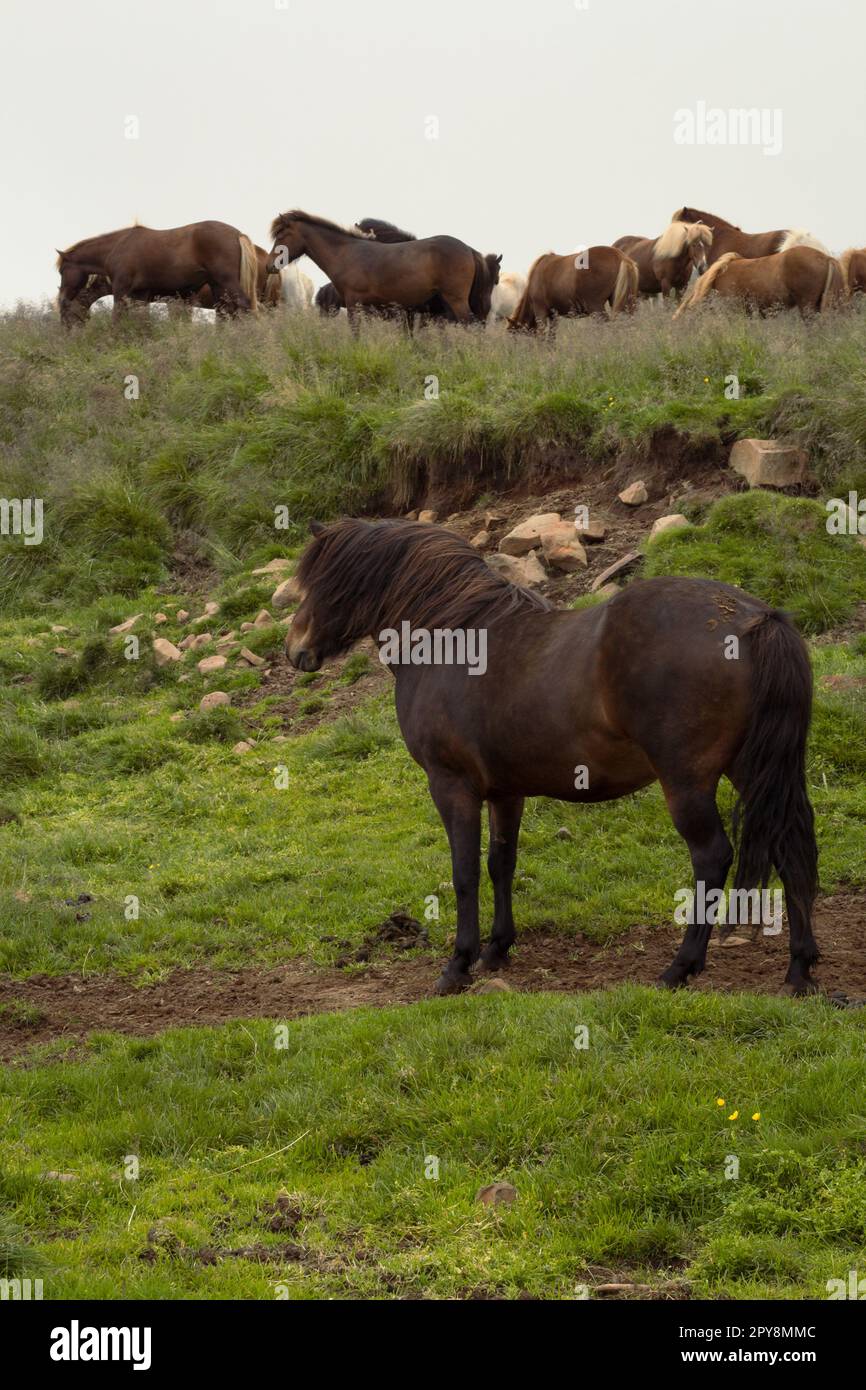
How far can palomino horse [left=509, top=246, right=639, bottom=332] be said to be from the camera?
19.6m

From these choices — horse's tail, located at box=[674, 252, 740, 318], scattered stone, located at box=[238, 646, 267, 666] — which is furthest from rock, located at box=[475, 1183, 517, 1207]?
horse's tail, located at box=[674, 252, 740, 318]

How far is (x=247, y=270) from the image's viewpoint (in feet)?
68.0

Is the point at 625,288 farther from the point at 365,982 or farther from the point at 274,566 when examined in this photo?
the point at 365,982

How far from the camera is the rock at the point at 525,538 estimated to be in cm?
1308

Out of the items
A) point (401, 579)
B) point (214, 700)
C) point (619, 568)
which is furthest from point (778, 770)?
point (214, 700)

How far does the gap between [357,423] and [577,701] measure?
30.3ft

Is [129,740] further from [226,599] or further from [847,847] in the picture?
[847,847]

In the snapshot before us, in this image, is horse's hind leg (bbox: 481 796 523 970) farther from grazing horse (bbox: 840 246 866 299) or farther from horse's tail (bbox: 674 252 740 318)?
grazing horse (bbox: 840 246 866 299)

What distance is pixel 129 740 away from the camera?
39.0ft

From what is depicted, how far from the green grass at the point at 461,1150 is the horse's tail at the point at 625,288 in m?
14.9

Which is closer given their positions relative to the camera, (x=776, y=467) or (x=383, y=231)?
(x=776, y=467)

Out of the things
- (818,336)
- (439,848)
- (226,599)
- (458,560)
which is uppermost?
(818,336)

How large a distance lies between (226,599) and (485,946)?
7334mm


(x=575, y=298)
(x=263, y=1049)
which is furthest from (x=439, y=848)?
(x=575, y=298)
